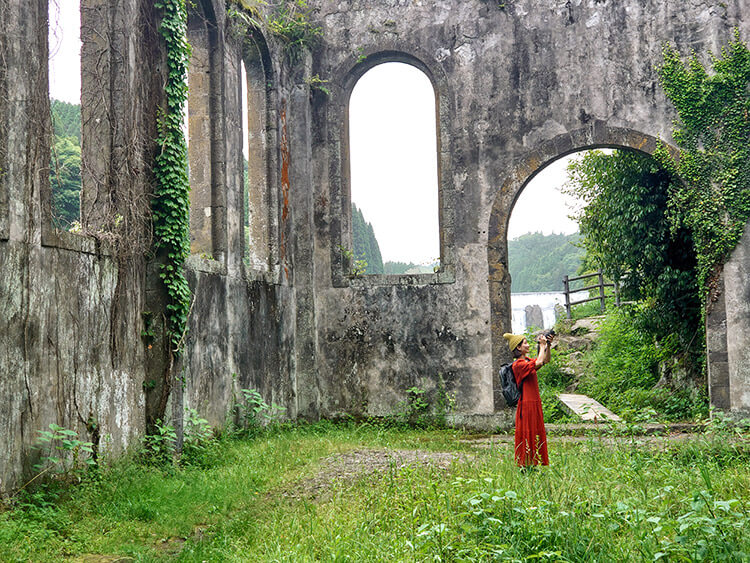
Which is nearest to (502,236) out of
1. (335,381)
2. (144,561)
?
(335,381)

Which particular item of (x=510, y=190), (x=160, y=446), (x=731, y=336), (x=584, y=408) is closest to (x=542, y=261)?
(x=584, y=408)

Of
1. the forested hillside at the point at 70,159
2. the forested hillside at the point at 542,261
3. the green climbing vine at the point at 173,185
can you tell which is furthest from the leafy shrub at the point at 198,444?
the forested hillside at the point at 542,261

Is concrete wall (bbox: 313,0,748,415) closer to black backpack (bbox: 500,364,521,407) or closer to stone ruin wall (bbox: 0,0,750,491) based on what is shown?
stone ruin wall (bbox: 0,0,750,491)

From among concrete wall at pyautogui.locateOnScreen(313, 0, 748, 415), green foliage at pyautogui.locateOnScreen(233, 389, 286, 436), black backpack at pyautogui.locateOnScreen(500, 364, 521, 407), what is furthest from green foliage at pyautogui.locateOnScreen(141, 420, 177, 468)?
concrete wall at pyautogui.locateOnScreen(313, 0, 748, 415)

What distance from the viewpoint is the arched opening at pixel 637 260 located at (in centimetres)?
1000

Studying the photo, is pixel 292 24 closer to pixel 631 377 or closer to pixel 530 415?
pixel 530 415

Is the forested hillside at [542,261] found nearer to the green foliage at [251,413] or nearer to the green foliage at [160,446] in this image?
the green foliage at [251,413]

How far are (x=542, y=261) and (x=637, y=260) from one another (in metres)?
35.8

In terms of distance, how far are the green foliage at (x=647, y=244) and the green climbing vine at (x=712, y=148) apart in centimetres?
102

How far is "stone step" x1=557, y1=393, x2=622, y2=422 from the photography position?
1040 centimetres

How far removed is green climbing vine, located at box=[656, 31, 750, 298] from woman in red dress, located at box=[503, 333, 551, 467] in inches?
192

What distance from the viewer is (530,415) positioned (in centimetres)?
576

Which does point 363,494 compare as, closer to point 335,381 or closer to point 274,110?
point 335,381

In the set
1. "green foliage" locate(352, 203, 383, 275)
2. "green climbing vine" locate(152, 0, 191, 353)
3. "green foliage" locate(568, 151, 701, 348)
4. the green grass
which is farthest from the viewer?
"green foliage" locate(352, 203, 383, 275)
